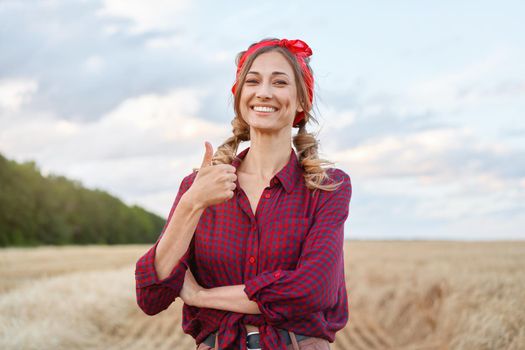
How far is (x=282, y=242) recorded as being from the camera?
2.94 metres

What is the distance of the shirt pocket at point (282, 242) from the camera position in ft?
9.59

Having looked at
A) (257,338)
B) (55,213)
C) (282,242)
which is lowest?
(55,213)

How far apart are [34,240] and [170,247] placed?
1573 inches

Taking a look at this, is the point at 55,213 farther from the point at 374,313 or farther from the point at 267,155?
the point at 267,155

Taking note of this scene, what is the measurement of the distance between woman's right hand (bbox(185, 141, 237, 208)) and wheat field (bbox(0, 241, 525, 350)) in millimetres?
4753

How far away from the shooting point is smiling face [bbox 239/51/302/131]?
3.06 meters

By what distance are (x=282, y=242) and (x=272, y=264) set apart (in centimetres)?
11

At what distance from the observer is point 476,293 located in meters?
7.54

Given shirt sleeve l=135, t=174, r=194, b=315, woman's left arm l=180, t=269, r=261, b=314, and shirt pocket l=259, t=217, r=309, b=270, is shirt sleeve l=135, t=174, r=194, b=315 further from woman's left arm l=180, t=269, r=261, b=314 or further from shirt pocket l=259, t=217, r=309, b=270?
shirt pocket l=259, t=217, r=309, b=270

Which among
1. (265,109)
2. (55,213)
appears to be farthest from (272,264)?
(55,213)

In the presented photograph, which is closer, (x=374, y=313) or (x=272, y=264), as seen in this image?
(x=272, y=264)

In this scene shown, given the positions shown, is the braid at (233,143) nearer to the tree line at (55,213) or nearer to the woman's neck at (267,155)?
the woman's neck at (267,155)

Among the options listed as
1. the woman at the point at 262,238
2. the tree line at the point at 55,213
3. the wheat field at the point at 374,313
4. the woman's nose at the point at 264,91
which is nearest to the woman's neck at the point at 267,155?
the woman at the point at 262,238

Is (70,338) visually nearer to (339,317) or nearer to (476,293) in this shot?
(476,293)
